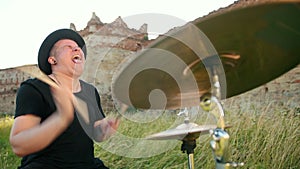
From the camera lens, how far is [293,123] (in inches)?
160

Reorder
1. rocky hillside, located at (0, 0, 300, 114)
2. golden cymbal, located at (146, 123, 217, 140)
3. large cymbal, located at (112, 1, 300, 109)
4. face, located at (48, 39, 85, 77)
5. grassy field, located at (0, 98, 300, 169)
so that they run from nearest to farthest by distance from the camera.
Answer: large cymbal, located at (112, 1, 300, 109) < golden cymbal, located at (146, 123, 217, 140) < face, located at (48, 39, 85, 77) < grassy field, located at (0, 98, 300, 169) < rocky hillside, located at (0, 0, 300, 114)

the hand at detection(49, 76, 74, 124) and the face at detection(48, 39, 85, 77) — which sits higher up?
the face at detection(48, 39, 85, 77)

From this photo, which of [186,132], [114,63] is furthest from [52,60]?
[114,63]

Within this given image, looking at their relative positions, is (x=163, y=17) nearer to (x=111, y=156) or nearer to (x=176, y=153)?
(x=176, y=153)

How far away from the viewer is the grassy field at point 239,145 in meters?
3.73

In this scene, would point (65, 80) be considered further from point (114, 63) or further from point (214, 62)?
point (114, 63)

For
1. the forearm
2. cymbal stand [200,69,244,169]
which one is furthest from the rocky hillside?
cymbal stand [200,69,244,169]

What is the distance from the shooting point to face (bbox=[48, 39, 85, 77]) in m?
1.95

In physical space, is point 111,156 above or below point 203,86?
below

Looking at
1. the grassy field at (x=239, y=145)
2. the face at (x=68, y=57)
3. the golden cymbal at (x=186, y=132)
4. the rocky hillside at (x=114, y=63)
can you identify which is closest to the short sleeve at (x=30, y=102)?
the face at (x=68, y=57)

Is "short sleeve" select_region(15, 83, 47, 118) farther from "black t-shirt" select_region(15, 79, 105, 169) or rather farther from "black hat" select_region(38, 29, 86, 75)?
"black hat" select_region(38, 29, 86, 75)

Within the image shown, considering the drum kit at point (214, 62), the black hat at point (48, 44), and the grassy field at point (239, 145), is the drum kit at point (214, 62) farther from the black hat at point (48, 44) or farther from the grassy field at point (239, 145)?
the grassy field at point (239, 145)

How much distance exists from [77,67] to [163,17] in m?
0.61

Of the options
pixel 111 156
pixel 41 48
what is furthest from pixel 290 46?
pixel 111 156
